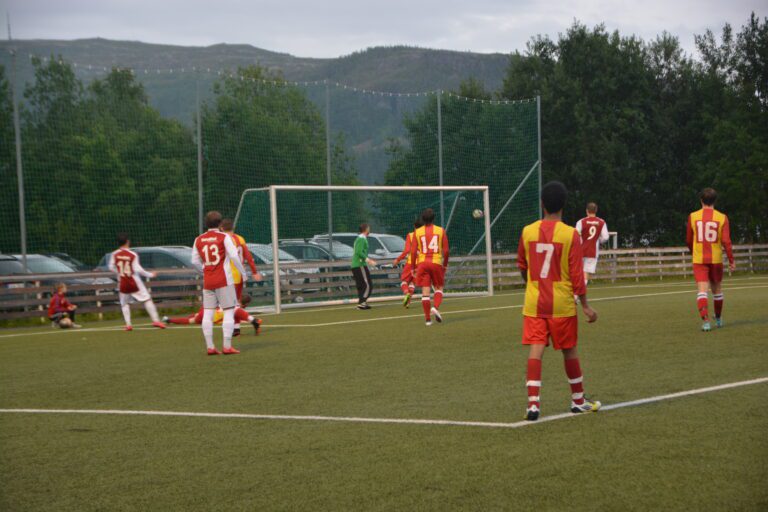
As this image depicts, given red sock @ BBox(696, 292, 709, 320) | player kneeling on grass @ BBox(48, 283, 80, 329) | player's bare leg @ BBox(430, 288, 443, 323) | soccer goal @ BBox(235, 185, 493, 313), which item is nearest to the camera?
red sock @ BBox(696, 292, 709, 320)

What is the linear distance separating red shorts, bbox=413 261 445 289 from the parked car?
9207 millimetres

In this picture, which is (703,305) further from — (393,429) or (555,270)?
(393,429)

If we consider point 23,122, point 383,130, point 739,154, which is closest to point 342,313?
point 23,122

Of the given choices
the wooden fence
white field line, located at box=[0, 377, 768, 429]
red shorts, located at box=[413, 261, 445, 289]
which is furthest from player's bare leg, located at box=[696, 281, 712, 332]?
the wooden fence

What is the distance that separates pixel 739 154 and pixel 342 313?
32220mm

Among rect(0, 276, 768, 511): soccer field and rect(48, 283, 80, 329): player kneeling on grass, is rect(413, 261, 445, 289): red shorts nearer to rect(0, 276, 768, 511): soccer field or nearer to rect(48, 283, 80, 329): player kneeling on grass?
rect(0, 276, 768, 511): soccer field

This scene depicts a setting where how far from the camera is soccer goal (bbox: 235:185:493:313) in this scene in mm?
25469

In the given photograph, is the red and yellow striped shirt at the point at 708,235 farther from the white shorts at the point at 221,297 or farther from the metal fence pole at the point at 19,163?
the metal fence pole at the point at 19,163

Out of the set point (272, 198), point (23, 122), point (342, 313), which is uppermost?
point (23, 122)

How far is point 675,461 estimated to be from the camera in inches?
244

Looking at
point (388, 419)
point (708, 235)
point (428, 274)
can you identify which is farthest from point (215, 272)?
point (708, 235)

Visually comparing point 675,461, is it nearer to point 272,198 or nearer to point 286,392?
point 286,392

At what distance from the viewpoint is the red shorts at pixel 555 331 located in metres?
7.88

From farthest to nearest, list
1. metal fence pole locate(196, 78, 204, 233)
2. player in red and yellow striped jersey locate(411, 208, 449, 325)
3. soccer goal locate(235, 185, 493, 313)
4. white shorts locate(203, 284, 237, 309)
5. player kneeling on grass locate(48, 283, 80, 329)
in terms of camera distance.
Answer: soccer goal locate(235, 185, 493, 313), metal fence pole locate(196, 78, 204, 233), player kneeling on grass locate(48, 283, 80, 329), player in red and yellow striped jersey locate(411, 208, 449, 325), white shorts locate(203, 284, 237, 309)
